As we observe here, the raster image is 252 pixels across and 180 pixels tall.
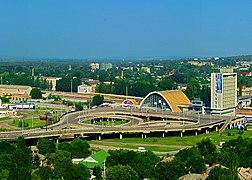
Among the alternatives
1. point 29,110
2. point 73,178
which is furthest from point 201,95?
point 73,178

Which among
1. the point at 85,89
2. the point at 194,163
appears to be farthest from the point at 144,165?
the point at 85,89

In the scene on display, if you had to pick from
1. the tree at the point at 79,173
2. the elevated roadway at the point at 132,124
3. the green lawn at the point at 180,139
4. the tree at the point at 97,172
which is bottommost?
the green lawn at the point at 180,139

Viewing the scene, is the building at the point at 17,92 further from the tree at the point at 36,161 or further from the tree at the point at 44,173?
the tree at the point at 44,173

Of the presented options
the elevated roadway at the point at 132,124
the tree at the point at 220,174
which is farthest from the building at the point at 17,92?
the tree at the point at 220,174

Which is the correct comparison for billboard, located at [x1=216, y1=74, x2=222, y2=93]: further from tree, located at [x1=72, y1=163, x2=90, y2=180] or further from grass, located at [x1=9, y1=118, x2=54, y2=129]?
tree, located at [x1=72, y1=163, x2=90, y2=180]

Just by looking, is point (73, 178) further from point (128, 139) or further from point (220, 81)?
point (220, 81)
